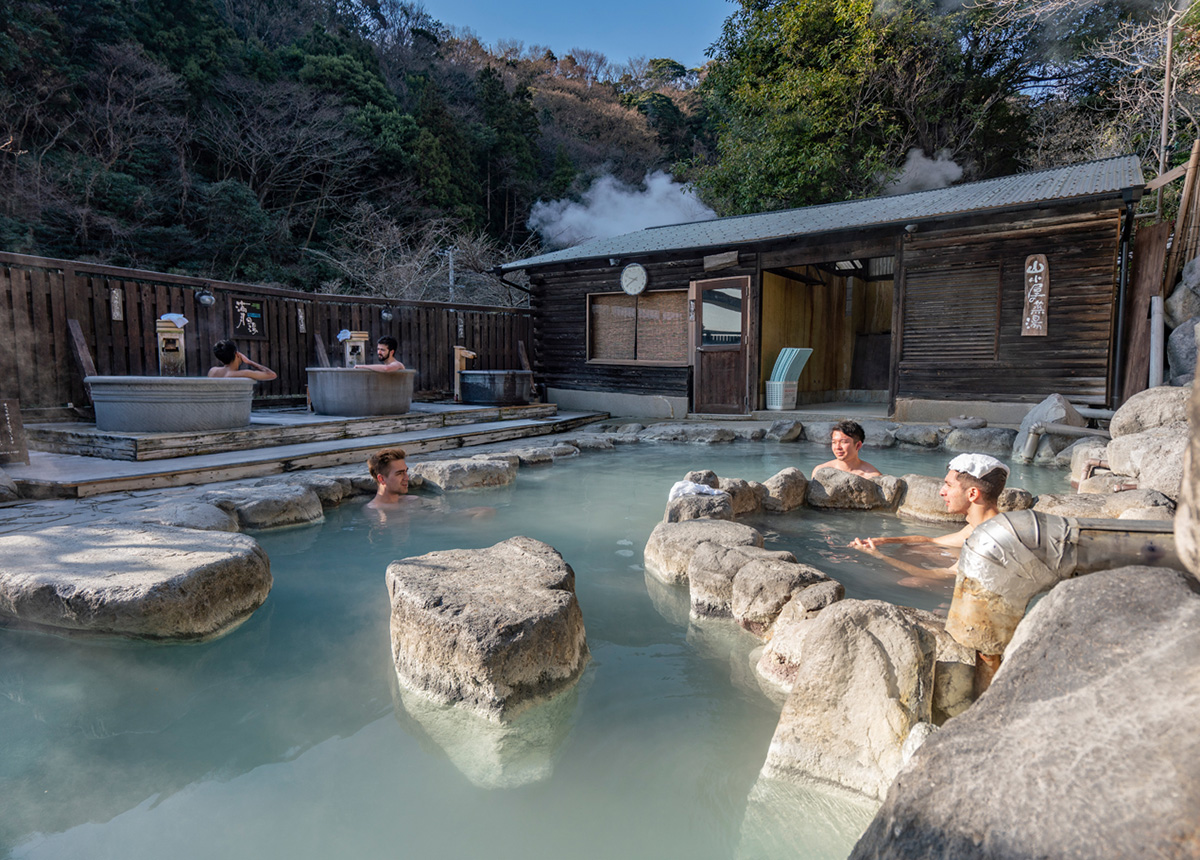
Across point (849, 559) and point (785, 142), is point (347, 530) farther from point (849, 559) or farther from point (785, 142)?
point (785, 142)

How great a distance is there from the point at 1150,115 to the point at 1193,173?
7884mm

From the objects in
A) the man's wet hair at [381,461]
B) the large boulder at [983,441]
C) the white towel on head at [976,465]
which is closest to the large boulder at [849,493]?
the white towel on head at [976,465]

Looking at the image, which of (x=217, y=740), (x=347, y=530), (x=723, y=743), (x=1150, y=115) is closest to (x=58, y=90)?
(x=347, y=530)

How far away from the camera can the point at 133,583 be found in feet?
8.51

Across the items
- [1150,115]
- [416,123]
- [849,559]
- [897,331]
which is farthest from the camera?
[416,123]

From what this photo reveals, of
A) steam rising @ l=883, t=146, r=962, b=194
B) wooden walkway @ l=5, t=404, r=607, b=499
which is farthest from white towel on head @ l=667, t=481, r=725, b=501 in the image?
steam rising @ l=883, t=146, r=962, b=194

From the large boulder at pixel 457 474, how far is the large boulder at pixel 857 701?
14.3 ft

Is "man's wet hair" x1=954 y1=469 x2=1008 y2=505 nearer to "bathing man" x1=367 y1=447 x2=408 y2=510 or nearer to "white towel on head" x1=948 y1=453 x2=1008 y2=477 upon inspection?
"white towel on head" x1=948 y1=453 x2=1008 y2=477

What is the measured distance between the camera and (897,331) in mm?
9445

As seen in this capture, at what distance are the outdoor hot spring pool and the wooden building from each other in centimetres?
663

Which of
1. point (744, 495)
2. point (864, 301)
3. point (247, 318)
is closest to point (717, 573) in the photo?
point (744, 495)

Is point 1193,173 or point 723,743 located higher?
point 1193,173

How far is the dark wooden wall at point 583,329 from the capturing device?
436 inches

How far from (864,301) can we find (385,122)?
48.1 feet
